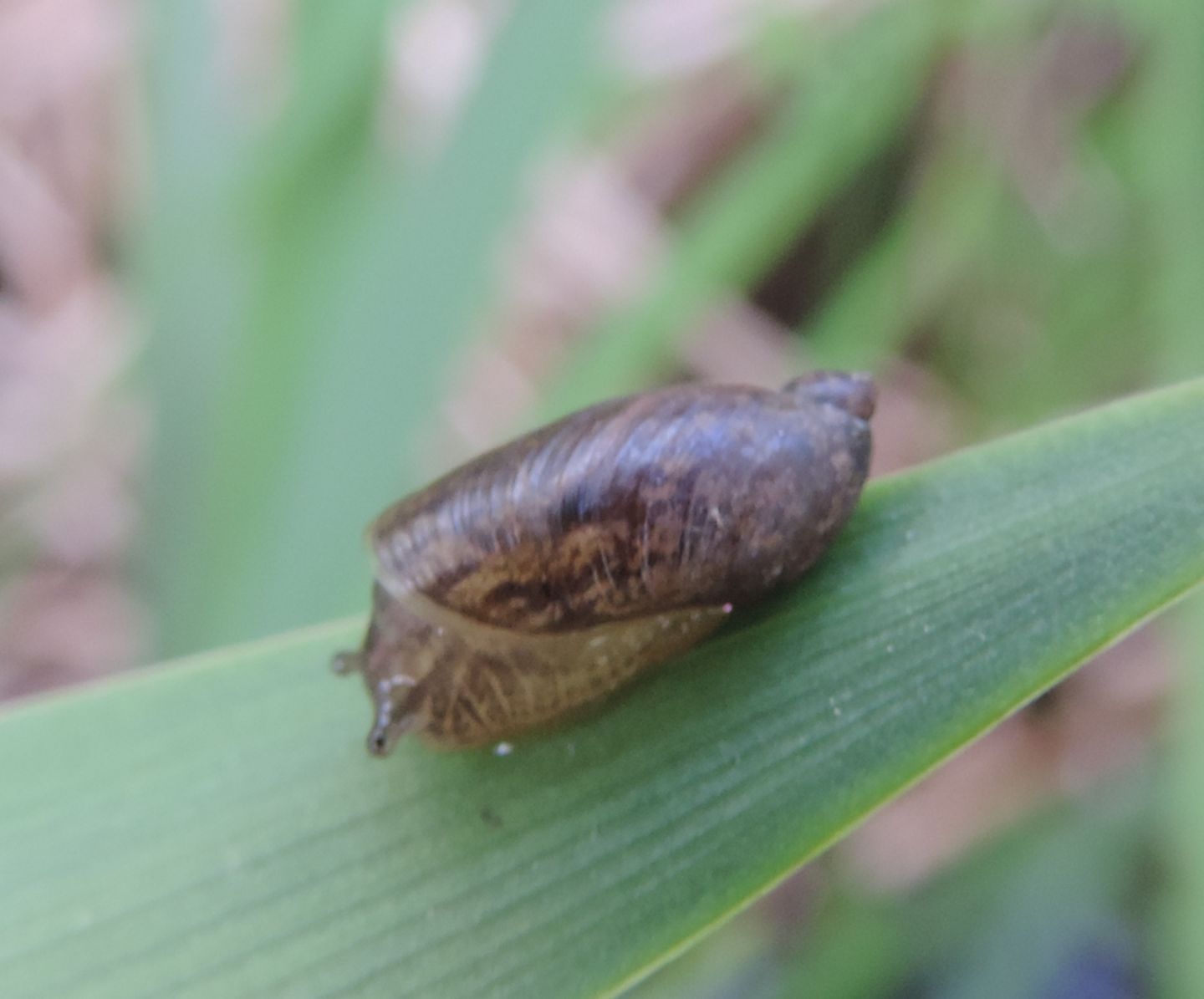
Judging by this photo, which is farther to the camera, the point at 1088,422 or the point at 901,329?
the point at 901,329

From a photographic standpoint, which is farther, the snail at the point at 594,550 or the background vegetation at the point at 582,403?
the snail at the point at 594,550

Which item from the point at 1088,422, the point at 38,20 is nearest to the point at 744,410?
the point at 1088,422

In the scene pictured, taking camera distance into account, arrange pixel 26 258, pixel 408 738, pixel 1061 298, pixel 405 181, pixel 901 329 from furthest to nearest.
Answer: pixel 26 258
pixel 901 329
pixel 1061 298
pixel 405 181
pixel 408 738

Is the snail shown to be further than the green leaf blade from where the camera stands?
Yes

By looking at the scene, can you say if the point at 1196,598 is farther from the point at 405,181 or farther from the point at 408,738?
the point at 405,181

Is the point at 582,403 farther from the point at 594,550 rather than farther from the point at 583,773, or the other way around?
the point at 583,773
